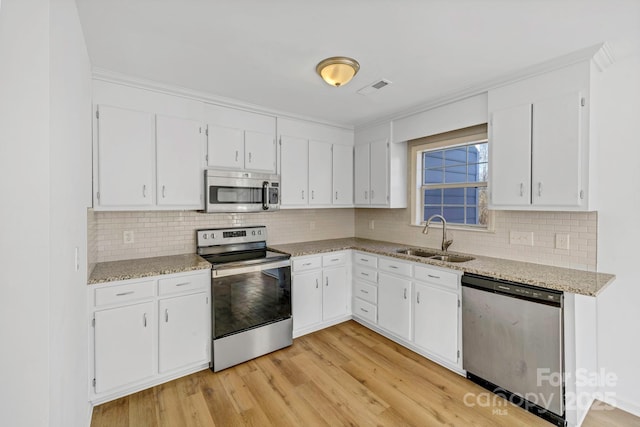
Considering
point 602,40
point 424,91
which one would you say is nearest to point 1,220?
point 424,91

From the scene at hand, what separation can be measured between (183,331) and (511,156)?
122 inches

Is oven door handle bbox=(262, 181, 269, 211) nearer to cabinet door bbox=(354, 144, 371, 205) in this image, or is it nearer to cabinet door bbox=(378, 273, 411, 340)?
cabinet door bbox=(354, 144, 371, 205)

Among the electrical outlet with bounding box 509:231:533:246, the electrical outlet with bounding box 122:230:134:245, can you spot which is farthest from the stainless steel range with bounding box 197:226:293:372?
the electrical outlet with bounding box 509:231:533:246

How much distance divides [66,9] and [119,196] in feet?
4.85

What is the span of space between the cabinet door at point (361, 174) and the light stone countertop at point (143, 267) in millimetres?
2129

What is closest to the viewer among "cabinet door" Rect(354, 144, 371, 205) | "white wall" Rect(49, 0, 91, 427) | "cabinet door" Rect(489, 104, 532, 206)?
"white wall" Rect(49, 0, 91, 427)

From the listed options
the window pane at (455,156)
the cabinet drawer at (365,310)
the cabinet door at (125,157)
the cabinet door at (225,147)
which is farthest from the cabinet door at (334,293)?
the cabinet door at (125,157)

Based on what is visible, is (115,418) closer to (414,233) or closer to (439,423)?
(439,423)

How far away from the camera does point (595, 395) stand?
2230mm

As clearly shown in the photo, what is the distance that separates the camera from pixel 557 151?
2.19 m

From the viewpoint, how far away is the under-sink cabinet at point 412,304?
101 inches

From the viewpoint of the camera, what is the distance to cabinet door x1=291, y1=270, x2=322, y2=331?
3199mm

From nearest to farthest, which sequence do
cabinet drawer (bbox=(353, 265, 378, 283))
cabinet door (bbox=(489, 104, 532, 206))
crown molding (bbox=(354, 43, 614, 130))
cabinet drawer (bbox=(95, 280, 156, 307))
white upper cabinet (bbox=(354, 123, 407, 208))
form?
crown molding (bbox=(354, 43, 614, 130))
cabinet drawer (bbox=(95, 280, 156, 307))
cabinet door (bbox=(489, 104, 532, 206))
cabinet drawer (bbox=(353, 265, 378, 283))
white upper cabinet (bbox=(354, 123, 407, 208))

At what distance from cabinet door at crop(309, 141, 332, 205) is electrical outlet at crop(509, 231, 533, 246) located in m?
2.03
